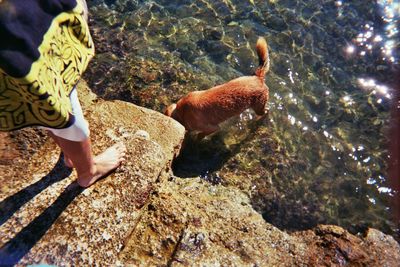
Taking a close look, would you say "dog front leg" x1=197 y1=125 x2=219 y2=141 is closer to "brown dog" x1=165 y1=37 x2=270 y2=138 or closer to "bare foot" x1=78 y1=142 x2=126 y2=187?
"brown dog" x1=165 y1=37 x2=270 y2=138

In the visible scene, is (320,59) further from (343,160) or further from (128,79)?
(128,79)

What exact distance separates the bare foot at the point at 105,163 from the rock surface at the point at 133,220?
0.09 m

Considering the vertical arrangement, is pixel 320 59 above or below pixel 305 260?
above

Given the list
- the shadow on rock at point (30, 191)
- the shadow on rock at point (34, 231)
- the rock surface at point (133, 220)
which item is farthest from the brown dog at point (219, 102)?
the shadow on rock at point (34, 231)

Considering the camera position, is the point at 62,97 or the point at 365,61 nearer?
the point at 62,97

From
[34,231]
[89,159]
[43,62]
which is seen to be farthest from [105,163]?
[43,62]

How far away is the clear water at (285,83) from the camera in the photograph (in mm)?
5371

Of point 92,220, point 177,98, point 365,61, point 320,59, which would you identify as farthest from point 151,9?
point 92,220

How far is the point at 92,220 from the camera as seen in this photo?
3.28m

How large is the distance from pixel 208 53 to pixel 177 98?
4.50 ft

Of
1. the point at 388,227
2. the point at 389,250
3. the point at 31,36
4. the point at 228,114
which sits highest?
the point at 31,36

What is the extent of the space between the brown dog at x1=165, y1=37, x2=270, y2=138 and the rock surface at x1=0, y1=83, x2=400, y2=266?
83cm

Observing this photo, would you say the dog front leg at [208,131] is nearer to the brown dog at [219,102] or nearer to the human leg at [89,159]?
the brown dog at [219,102]

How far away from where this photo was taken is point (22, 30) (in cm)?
172
